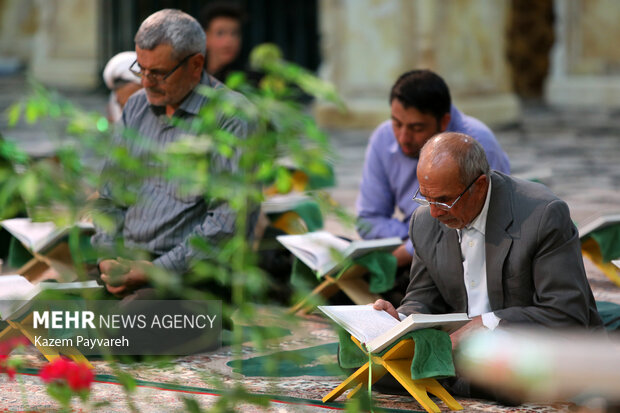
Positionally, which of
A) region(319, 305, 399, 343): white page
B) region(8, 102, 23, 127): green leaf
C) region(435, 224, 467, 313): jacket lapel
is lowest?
region(319, 305, 399, 343): white page

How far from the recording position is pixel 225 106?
8.06 ft

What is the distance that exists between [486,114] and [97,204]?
11.5 m

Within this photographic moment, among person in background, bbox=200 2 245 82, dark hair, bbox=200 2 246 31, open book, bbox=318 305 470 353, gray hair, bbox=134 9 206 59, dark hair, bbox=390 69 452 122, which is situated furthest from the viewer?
dark hair, bbox=200 2 246 31

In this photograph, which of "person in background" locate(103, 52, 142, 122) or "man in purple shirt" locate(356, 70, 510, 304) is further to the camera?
"person in background" locate(103, 52, 142, 122)

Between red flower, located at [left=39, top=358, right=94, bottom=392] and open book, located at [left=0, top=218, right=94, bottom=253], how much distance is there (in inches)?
109

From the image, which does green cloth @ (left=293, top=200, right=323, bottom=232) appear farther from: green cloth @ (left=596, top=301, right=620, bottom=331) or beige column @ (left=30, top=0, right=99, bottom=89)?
beige column @ (left=30, top=0, right=99, bottom=89)

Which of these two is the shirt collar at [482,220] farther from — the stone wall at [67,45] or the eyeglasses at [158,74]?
the stone wall at [67,45]

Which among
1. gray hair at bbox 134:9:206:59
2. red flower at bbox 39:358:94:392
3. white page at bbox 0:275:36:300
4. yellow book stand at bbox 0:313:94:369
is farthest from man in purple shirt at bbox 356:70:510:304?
red flower at bbox 39:358:94:392

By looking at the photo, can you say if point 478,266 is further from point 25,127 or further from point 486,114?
point 25,127

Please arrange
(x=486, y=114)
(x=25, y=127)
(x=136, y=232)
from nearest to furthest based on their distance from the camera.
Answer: (x=136, y=232)
(x=486, y=114)
(x=25, y=127)

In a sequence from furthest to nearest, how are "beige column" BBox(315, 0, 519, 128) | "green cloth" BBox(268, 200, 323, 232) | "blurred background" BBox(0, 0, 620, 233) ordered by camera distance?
1. "beige column" BBox(315, 0, 519, 128)
2. "blurred background" BBox(0, 0, 620, 233)
3. "green cloth" BBox(268, 200, 323, 232)

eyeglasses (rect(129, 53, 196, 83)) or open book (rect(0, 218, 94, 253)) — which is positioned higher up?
eyeglasses (rect(129, 53, 196, 83))

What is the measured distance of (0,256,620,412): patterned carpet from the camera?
381 centimetres

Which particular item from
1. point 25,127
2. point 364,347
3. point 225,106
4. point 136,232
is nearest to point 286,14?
point 25,127
